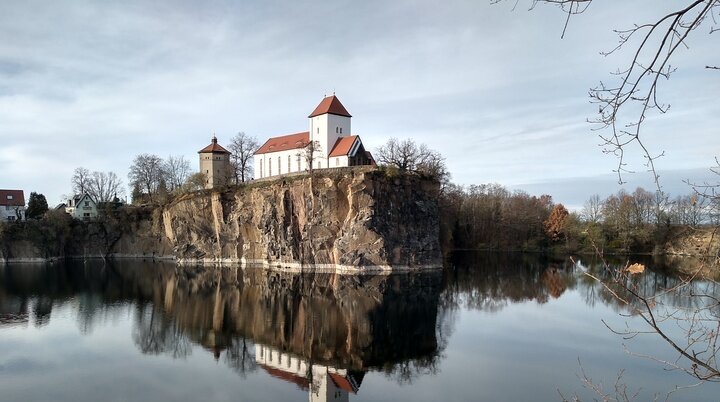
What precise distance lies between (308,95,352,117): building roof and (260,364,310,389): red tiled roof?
32540mm

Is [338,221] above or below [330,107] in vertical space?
below

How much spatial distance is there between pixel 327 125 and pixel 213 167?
2007cm

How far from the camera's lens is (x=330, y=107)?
1813 inches

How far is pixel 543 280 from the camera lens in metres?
37.4

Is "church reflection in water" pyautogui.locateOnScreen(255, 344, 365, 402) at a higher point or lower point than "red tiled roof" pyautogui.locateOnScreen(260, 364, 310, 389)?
higher

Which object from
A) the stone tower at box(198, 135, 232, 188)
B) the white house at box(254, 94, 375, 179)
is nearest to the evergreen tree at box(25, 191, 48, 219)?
the stone tower at box(198, 135, 232, 188)

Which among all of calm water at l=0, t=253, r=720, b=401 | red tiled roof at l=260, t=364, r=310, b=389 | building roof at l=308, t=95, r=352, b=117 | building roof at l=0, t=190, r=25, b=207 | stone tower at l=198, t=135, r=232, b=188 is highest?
building roof at l=308, t=95, r=352, b=117

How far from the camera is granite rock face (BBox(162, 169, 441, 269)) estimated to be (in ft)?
134

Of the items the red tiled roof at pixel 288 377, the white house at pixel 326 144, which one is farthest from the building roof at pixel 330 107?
the red tiled roof at pixel 288 377

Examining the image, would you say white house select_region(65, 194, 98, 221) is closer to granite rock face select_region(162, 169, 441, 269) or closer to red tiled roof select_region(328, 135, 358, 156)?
granite rock face select_region(162, 169, 441, 269)

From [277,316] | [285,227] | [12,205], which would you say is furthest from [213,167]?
[277,316]

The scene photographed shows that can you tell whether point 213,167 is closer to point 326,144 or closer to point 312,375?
point 326,144

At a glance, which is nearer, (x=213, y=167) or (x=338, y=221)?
(x=338, y=221)

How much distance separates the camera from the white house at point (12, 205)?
61.4 metres
